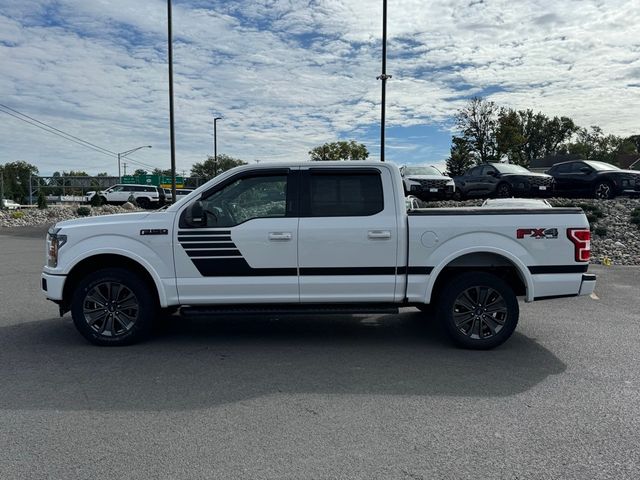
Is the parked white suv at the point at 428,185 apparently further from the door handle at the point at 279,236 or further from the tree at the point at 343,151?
the tree at the point at 343,151

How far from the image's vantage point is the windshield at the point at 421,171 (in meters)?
18.4

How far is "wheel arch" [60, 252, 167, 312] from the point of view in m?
5.58

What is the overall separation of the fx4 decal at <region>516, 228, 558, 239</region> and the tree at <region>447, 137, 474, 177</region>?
132 feet

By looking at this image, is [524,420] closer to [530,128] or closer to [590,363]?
[590,363]

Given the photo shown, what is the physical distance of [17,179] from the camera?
101m

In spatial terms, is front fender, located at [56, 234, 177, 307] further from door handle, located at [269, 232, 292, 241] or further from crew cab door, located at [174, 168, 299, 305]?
door handle, located at [269, 232, 292, 241]

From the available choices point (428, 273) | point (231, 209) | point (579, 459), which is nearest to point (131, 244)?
point (231, 209)

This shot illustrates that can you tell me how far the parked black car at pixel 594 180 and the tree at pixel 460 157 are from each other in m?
26.8

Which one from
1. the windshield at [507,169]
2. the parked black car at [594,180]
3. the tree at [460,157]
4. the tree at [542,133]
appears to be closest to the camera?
the parked black car at [594,180]

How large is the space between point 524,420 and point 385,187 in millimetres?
2732

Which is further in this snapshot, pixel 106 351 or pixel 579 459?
pixel 106 351

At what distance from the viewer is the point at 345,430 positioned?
371cm

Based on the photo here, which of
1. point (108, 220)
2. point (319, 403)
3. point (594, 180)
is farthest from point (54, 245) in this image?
point (594, 180)

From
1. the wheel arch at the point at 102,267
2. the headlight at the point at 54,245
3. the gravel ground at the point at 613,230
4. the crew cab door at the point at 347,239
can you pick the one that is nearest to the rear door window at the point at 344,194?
the crew cab door at the point at 347,239
